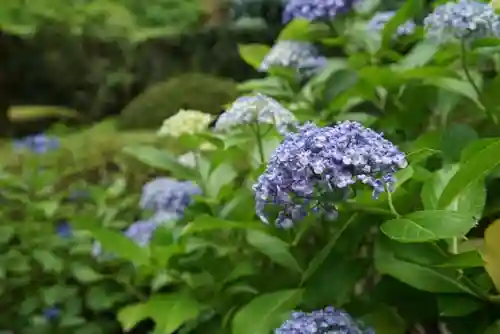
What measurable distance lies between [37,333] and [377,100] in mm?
1187

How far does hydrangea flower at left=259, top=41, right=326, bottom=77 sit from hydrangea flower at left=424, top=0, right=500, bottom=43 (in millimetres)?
345

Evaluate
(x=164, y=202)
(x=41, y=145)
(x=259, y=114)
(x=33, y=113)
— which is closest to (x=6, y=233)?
(x=41, y=145)

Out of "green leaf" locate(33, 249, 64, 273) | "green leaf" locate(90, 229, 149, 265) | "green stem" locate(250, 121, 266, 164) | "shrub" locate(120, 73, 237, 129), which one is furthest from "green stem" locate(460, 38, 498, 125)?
"shrub" locate(120, 73, 237, 129)

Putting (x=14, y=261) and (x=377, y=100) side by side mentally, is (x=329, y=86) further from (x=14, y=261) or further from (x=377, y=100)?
(x=14, y=261)

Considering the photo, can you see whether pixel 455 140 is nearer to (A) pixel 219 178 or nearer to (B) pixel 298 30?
(A) pixel 219 178

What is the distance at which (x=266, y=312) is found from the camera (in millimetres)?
982

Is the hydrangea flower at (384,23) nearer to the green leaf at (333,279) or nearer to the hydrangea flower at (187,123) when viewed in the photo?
the hydrangea flower at (187,123)

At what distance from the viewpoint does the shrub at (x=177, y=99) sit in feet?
12.6

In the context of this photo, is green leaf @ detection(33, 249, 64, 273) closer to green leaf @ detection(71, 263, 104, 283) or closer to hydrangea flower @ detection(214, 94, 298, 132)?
green leaf @ detection(71, 263, 104, 283)

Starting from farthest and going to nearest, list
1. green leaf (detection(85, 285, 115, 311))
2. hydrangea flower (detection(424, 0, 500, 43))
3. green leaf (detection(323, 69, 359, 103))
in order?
green leaf (detection(85, 285, 115, 311)), green leaf (detection(323, 69, 359, 103)), hydrangea flower (detection(424, 0, 500, 43))

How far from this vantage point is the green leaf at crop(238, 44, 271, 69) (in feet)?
5.41

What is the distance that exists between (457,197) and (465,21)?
15.2 inches

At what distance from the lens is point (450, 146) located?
3.50 ft

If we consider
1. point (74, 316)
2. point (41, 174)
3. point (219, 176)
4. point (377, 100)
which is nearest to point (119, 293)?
point (74, 316)
